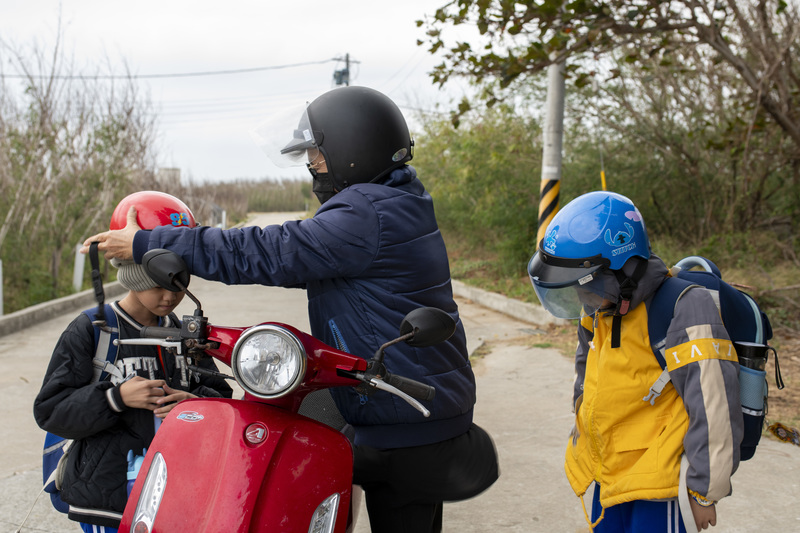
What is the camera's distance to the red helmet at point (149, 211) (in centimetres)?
227

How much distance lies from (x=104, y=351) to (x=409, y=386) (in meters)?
1.14

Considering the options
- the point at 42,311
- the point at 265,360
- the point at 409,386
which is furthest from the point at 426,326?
the point at 42,311

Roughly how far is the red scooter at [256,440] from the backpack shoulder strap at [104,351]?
582 millimetres

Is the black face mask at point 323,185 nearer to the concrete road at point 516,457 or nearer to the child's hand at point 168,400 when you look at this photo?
the child's hand at point 168,400

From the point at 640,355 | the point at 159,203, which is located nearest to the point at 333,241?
the point at 159,203

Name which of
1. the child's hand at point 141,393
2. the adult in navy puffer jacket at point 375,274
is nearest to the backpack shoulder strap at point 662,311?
the adult in navy puffer jacket at point 375,274

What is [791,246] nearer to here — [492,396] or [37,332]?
[492,396]

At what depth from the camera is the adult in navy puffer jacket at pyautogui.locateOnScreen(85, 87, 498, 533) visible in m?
1.94

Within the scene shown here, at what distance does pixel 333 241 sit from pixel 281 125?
566mm

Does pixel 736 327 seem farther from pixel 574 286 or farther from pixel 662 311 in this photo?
pixel 574 286

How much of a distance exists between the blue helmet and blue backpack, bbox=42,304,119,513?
4.55 ft

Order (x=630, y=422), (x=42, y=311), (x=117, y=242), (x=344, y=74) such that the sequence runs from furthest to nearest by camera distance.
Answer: (x=344, y=74)
(x=42, y=311)
(x=630, y=422)
(x=117, y=242)

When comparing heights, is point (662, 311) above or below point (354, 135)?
below

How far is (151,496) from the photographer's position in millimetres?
1690
